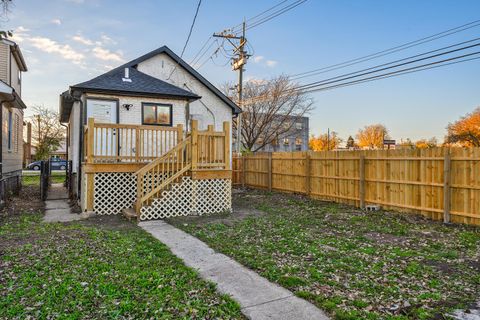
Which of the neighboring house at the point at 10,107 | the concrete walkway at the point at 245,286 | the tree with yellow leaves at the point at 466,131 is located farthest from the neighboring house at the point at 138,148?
the tree with yellow leaves at the point at 466,131

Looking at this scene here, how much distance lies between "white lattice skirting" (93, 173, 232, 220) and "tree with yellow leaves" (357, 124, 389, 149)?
67217 mm

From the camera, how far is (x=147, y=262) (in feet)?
16.3

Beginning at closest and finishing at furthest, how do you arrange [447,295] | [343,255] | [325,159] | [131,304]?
[131,304], [447,295], [343,255], [325,159]

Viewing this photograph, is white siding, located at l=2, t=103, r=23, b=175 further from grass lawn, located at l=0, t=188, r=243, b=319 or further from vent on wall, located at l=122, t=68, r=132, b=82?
grass lawn, located at l=0, t=188, r=243, b=319

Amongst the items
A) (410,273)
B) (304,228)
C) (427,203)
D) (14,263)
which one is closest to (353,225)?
(304,228)

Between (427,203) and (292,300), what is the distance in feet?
21.6

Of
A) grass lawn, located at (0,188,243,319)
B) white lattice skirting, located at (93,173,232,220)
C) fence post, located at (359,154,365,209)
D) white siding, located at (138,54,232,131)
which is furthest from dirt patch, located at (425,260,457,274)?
white siding, located at (138,54,232,131)

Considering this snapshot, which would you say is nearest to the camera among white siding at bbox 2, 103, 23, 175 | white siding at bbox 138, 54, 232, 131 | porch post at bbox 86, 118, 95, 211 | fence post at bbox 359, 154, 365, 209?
porch post at bbox 86, 118, 95, 211

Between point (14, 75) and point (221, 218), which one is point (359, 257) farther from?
point (14, 75)

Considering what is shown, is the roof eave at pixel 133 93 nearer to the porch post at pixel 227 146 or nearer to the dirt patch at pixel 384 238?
the porch post at pixel 227 146

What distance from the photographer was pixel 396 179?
9.46 meters

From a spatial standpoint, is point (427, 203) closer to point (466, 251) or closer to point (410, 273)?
point (466, 251)

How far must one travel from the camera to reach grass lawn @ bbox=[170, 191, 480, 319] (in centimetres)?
363

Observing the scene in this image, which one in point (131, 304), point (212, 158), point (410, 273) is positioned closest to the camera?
point (131, 304)
